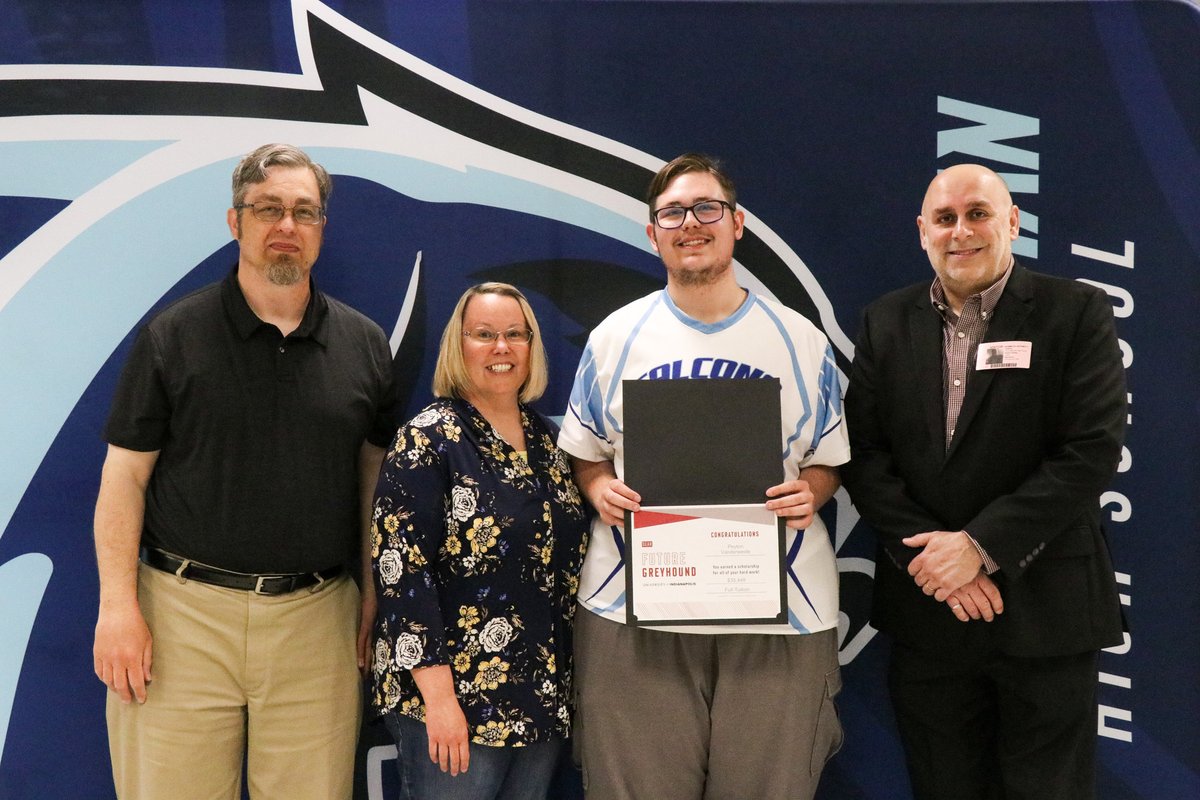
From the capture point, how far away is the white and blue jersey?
2.23 meters

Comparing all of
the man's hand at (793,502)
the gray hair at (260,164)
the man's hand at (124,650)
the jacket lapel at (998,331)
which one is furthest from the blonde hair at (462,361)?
the jacket lapel at (998,331)

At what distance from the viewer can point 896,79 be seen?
2689mm

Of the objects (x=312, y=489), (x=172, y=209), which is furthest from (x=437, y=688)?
(x=172, y=209)

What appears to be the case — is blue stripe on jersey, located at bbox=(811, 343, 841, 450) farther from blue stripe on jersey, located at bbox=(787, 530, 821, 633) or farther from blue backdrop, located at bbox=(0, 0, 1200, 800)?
blue backdrop, located at bbox=(0, 0, 1200, 800)

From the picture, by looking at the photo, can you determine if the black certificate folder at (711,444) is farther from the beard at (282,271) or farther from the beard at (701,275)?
the beard at (282,271)

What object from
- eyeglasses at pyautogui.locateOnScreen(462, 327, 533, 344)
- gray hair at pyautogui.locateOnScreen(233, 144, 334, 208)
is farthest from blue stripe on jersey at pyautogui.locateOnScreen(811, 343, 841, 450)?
gray hair at pyautogui.locateOnScreen(233, 144, 334, 208)

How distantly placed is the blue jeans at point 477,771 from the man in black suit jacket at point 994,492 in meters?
0.97

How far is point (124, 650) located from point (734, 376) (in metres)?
1.62

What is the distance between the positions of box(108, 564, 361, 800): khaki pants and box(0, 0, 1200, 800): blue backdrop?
0.46 metres

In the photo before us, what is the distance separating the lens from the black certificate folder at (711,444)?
6.98ft

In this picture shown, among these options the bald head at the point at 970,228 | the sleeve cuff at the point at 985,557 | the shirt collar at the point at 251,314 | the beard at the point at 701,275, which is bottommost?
→ the sleeve cuff at the point at 985,557

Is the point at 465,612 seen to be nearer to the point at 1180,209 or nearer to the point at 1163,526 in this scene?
the point at 1163,526

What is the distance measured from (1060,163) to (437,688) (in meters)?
2.30

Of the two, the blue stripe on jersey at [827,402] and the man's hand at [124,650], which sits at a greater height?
the blue stripe on jersey at [827,402]
